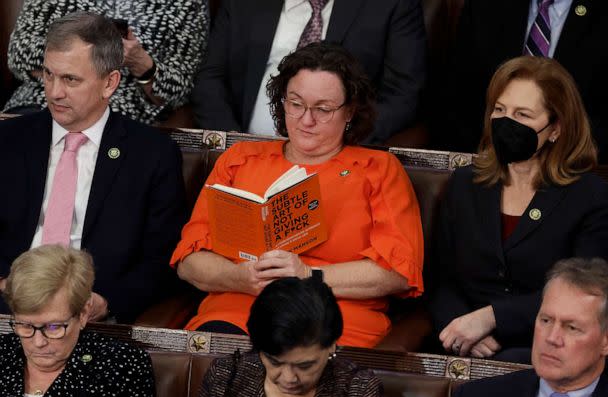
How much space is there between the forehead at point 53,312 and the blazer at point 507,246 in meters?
1.03

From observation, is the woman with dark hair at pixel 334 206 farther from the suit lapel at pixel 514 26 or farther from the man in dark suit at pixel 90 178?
the suit lapel at pixel 514 26

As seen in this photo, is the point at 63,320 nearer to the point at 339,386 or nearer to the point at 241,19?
the point at 339,386

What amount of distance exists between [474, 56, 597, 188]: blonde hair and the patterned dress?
1244 mm

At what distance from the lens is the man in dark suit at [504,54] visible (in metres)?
3.80

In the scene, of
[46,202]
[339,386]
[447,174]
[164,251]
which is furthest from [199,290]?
[339,386]

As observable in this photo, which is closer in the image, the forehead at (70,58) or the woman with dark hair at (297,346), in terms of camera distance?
the woman with dark hair at (297,346)

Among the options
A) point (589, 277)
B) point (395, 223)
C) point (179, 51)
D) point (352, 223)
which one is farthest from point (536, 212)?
point (179, 51)

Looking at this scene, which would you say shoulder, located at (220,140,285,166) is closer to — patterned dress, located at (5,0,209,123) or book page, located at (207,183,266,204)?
book page, located at (207,183,266,204)

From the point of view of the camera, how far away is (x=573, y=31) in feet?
12.5

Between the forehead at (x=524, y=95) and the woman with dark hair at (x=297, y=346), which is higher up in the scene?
the forehead at (x=524, y=95)

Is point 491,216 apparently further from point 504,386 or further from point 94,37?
point 94,37

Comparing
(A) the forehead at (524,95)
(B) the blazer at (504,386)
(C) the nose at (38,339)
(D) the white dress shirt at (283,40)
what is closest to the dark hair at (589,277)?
(B) the blazer at (504,386)

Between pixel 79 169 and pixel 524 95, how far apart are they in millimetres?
1254

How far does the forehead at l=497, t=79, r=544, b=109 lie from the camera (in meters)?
3.18
